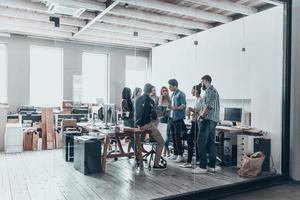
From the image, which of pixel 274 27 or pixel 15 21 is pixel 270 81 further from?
pixel 15 21

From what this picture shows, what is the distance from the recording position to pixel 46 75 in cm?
408

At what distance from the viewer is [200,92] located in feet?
16.7

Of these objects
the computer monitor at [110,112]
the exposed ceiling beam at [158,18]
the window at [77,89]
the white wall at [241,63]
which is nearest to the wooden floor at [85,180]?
the computer monitor at [110,112]

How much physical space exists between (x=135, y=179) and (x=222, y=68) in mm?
2626

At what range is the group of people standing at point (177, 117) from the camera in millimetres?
4234

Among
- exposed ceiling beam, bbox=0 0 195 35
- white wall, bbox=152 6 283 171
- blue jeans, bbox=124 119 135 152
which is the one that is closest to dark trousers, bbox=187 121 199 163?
white wall, bbox=152 6 283 171

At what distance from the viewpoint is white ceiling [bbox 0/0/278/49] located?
4.20 meters

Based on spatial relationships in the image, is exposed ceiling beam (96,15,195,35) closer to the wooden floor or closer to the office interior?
the office interior

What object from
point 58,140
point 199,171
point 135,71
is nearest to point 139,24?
point 135,71

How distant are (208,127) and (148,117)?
97 cm

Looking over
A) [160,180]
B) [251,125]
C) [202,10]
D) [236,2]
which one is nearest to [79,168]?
[160,180]

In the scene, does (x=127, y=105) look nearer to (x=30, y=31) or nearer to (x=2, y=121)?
(x=30, y=31)

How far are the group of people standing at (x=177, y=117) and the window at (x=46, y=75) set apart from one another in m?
0.93

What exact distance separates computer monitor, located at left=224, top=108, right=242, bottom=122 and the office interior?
0.02 metres
